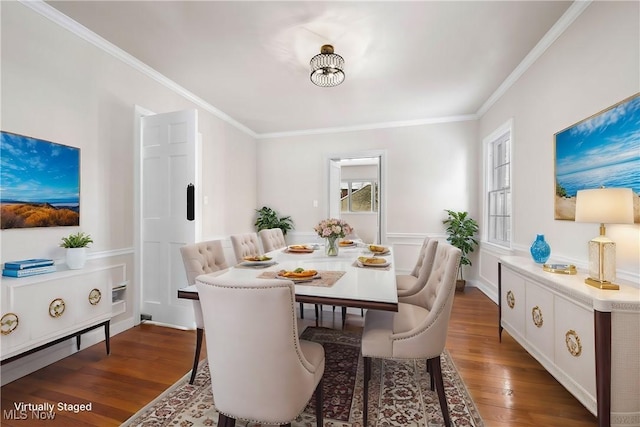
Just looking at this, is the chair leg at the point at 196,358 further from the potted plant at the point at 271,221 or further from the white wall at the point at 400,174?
the white wall at the point at 400,174

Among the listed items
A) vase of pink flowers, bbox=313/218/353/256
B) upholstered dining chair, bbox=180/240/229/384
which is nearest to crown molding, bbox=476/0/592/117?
vase of pink flowers, bbox=313/218/353/256

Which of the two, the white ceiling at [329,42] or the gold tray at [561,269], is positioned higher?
the white ceiling at [329,42]

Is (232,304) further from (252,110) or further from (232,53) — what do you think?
(252,110)

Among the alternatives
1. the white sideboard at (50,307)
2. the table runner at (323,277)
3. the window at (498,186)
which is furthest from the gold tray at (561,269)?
the white sideboard at (50,307)

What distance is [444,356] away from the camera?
2.37 metres

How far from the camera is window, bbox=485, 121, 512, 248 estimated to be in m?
3.87

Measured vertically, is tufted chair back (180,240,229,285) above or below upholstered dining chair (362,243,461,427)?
above

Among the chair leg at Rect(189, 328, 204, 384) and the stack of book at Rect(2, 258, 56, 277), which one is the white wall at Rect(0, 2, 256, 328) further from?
the chair leg at Rect(189, 328, 204, 384)

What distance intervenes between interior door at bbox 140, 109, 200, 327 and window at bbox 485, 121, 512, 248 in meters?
3.90

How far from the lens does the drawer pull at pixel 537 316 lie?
6.56 ft

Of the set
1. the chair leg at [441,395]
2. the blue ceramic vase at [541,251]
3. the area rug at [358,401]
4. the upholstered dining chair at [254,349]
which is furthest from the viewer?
the blue ceramic vase at [541,251]

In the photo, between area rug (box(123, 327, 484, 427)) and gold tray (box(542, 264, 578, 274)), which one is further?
gold tray (box(542, 264, 578, 274))

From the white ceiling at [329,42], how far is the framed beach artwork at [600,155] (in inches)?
39.5

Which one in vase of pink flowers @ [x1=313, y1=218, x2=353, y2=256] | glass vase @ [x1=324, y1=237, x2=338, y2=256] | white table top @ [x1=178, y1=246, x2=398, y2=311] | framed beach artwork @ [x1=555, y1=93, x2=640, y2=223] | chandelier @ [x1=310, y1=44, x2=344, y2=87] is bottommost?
white table top @ [x1=178, y1=246, x2=398, y2=311]
